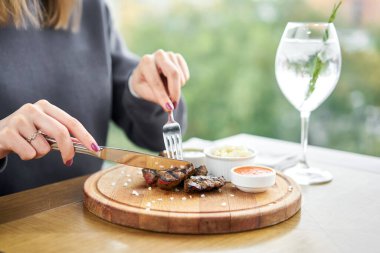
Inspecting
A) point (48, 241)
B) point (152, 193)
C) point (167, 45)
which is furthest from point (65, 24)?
point (167, 45)

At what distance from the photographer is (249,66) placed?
4699 millimetres

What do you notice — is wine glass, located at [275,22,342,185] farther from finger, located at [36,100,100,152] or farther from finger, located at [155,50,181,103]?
finger, located at [36,100,100,152]

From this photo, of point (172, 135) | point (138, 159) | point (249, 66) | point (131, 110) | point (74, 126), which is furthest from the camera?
point (249, 66)

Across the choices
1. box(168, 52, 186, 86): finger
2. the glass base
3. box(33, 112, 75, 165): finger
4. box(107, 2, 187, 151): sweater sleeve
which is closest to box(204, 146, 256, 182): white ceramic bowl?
the glass base

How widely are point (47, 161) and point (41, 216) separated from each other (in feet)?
2.17

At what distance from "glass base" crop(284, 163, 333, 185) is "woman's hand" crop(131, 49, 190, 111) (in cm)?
41

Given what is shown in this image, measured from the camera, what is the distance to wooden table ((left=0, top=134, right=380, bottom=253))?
1.13m

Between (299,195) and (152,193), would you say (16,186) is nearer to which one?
(152,193)

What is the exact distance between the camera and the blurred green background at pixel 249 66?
164 inches

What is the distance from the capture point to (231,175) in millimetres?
1433

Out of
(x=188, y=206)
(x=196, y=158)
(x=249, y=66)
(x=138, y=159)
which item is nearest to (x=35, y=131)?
(x=138, y=159)

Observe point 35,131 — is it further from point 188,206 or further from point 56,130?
point 188,206

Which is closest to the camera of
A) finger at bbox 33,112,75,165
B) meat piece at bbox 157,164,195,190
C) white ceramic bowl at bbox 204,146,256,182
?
finger at bbox 33,112,75,165

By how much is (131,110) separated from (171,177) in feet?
2.46
